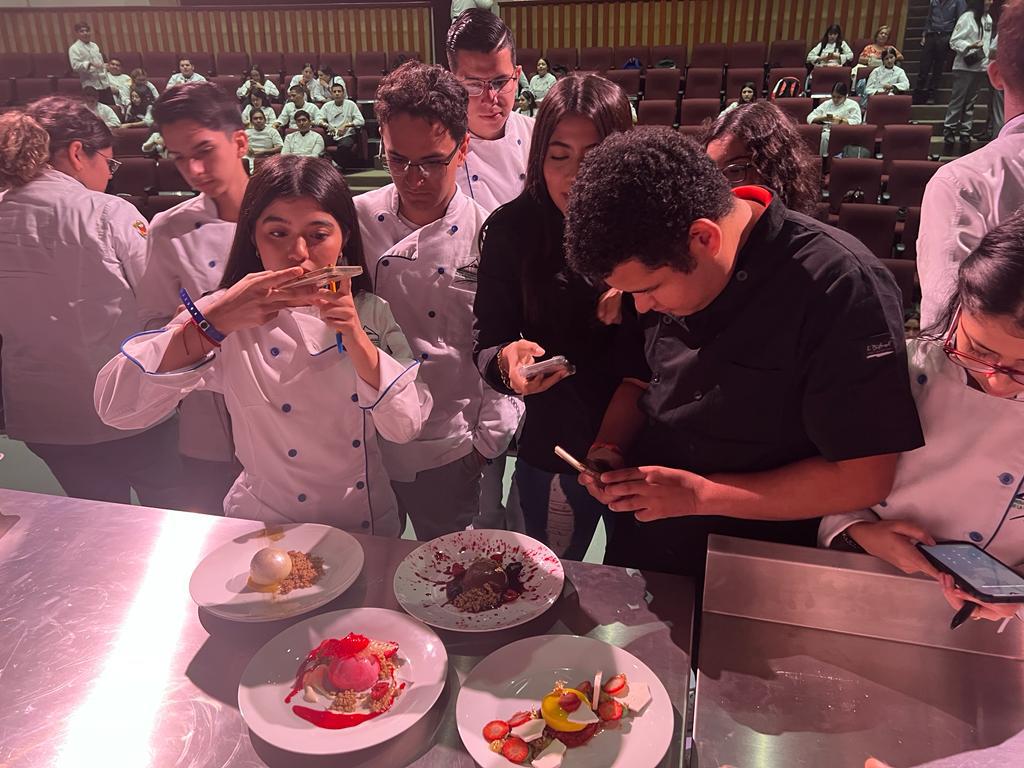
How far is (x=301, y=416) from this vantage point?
1.54m

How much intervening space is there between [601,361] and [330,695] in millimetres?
865

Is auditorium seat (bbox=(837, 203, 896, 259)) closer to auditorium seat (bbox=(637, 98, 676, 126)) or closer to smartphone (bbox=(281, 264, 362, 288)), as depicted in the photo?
auditorium seat (bbox=(637, 98, 676, 126))

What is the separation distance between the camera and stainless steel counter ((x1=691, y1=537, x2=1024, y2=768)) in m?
0.97

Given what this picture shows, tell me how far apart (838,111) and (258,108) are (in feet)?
21.1

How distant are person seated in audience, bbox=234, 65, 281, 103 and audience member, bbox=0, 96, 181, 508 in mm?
7928

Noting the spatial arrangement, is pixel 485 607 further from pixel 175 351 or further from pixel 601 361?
pixel 175 351

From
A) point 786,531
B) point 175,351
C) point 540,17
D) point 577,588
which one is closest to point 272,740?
point 577,588

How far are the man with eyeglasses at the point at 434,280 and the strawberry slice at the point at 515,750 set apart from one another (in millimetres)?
975

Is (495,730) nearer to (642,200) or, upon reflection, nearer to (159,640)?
(159,640)

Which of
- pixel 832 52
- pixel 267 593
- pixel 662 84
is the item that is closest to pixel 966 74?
pixel 832 52

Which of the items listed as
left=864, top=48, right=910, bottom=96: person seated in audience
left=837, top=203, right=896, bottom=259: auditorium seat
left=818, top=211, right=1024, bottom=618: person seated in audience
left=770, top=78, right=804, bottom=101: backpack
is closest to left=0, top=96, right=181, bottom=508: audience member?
left=818, top=211, right=1024, bottom=618: person seated in audience

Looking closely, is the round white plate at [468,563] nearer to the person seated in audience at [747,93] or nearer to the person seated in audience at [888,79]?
the person seated in audience at [747,93]

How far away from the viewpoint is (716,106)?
7746mm

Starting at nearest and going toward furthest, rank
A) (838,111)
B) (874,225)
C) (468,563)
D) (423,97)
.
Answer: (468,563), (423,97), (874,225), (838,111)
